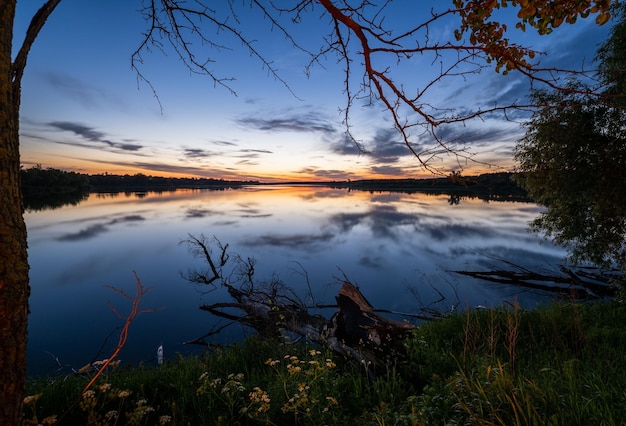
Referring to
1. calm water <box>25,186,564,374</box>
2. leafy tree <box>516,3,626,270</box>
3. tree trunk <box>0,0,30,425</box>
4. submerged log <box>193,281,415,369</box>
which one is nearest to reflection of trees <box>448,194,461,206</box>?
calm water <box>25,186,564,374</box>

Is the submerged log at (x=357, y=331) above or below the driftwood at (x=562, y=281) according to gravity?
above

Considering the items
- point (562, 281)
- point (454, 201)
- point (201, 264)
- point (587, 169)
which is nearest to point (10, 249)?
point (587, 169)

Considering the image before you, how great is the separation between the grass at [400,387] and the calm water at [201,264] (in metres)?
1.70

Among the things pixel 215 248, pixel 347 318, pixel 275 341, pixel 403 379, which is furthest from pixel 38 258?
pixel 403 379

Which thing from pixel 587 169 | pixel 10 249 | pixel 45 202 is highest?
pixel 587 169

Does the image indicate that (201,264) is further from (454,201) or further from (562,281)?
(454,201)

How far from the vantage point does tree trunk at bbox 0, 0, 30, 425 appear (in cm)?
169

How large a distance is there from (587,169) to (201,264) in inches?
794

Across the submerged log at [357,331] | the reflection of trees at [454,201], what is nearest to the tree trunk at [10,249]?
the submerged log at [357,331]

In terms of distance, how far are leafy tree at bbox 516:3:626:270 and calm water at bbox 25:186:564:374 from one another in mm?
3879

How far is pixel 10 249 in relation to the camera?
1.72m

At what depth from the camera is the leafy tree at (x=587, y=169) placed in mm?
9820

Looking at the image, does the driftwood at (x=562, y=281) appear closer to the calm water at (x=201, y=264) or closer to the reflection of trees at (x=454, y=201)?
the calm water at (x=201, y=264)

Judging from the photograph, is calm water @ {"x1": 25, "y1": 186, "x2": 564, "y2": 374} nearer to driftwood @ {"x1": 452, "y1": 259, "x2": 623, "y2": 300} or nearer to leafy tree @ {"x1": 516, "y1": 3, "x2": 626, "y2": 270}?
driftwood @ {"x1": 452, "y1": 259, "x2": 623, "y2": 300}
